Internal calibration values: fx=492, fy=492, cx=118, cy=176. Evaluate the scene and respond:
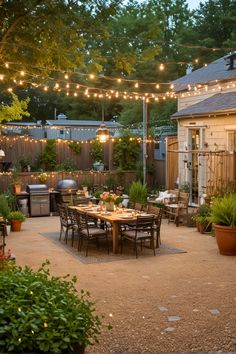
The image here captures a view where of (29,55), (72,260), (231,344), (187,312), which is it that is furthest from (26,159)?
(231,344)

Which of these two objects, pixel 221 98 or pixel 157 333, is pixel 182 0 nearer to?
pixel 221 98

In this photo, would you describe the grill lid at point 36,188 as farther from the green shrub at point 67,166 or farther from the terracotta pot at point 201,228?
the terracotta pot at point 201,228

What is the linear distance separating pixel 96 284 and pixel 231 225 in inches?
148

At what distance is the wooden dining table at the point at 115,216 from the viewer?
36.3 ft

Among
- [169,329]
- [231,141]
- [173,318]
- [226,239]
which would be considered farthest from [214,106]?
[169,329]

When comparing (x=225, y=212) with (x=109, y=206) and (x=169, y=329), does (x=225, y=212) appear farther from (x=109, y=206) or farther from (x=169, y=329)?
(x=169, y=329)

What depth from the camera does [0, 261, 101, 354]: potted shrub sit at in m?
3.75

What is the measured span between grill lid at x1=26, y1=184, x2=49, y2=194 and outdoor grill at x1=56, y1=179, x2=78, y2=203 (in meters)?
0.57

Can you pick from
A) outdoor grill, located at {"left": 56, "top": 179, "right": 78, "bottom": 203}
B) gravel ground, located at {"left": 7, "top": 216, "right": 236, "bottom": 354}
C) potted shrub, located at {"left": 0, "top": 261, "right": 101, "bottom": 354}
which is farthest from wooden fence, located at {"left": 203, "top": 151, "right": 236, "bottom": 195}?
potted shrub, located at {"left": 0, "top": 261, "right": 101, "bottom": 354}

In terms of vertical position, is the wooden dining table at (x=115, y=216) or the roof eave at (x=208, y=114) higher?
the roof eave at (x=208, y=114)

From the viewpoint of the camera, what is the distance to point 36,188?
17.6 metres

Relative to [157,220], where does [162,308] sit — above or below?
below

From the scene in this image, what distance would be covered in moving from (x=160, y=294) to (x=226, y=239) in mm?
3486

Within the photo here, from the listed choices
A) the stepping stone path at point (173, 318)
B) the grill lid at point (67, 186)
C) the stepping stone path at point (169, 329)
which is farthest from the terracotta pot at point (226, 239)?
the grill lid at point (67, 186)
